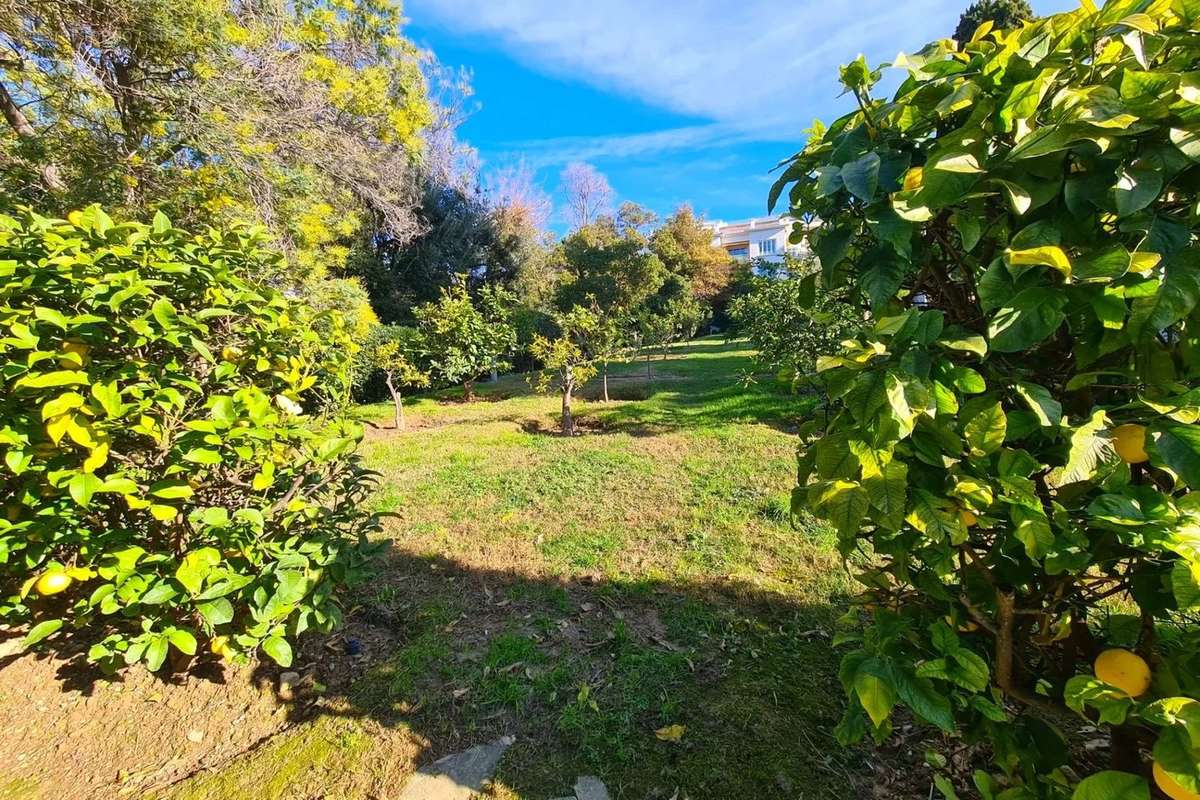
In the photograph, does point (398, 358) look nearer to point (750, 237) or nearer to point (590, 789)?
point (590, 789)

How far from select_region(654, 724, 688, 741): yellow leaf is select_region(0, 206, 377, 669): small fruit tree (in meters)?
1.26

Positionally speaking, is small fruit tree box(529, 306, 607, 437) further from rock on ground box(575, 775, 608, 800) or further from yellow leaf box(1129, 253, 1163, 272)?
yellow leaf box(1129, 253, 1163, 272)

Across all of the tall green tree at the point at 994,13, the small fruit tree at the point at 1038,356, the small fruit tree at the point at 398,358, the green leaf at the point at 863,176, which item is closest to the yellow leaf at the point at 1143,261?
the small fruit tree at the point at 1038,356

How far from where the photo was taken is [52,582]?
152cm

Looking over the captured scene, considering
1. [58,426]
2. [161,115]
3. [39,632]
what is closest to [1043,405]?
[58,426]

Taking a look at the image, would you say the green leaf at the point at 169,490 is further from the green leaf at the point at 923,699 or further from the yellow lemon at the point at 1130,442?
the yellow lemon at the point at 1130,442

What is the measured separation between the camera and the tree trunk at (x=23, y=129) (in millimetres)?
5785

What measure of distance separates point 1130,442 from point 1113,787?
55 cm

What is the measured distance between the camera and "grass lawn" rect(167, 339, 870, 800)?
165 cm

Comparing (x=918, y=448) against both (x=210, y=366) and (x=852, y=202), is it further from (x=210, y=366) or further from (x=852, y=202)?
(x=210, y=366)

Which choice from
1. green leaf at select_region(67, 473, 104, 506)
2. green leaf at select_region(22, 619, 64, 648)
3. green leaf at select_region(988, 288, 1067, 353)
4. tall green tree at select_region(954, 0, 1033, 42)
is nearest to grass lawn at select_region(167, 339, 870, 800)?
green leaf at select_region(22, 619, 64, 648)

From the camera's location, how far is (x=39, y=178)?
5840 millimetres

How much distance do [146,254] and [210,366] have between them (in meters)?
0.42

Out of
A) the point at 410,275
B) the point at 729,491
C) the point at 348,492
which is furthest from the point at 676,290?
the point at 348,492
